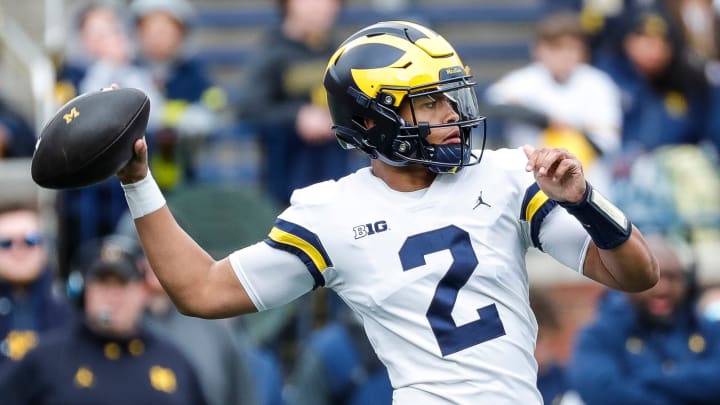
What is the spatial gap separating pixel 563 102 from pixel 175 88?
246cm

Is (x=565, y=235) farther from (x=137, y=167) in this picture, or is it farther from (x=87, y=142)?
(x=87, y=142)

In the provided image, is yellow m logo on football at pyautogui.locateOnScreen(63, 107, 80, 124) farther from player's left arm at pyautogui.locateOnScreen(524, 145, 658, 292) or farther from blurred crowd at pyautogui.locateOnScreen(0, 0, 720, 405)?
blurred crowd at pyautogui.locateOnScreen(0, 0, 720, 405)

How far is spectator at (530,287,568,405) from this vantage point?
7629mm

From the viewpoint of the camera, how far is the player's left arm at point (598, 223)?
4.04 m

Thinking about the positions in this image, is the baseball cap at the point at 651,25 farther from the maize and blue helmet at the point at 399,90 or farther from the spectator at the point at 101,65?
the maize and blue helmet at the point at 399,90

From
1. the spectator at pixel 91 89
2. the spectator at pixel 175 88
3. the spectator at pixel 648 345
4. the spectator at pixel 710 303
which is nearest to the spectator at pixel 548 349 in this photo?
the spectator at pixel 648 345

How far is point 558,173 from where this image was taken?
4.02 metres

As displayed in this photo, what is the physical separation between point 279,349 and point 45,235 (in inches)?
64.4

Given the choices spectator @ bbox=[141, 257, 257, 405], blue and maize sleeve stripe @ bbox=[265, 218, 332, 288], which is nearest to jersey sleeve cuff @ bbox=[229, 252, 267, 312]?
blue and maize sleeve stripe @ bbox=[265, 218, 332, 288]

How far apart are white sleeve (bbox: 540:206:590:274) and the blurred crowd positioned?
269cm

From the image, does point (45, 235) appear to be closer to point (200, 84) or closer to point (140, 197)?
point (200, 84)

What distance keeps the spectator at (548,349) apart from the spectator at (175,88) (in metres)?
2.33

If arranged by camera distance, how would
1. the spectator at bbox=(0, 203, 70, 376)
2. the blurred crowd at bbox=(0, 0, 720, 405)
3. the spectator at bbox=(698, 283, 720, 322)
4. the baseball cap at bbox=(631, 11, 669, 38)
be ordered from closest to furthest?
the blurred crowd at bbox=(0, 0, 720, 405) → the spectator at bbox=(698, 283, 720, 322) → the spectator at bbox=(0, 203, 70, 376) → the baseball cap at bbox=(631, 11, 669, 38)

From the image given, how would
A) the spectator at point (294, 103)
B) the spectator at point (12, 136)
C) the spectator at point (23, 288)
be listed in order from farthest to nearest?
the spectator at point (12, 136)
the spectator at point (294, 103)
the spectator at point (23, 288)
